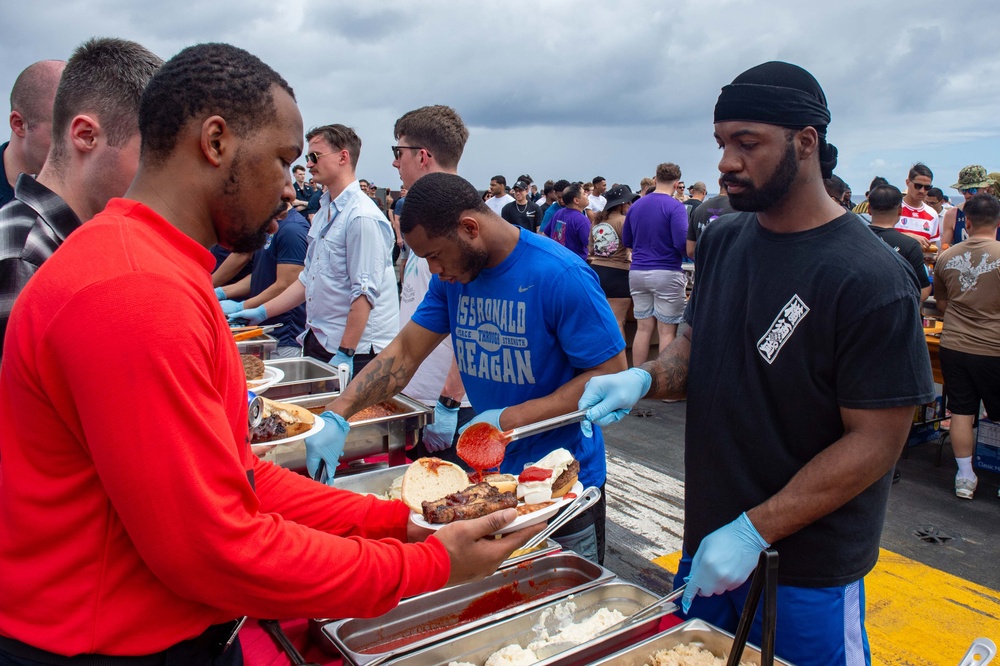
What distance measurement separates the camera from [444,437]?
3359 millimetres

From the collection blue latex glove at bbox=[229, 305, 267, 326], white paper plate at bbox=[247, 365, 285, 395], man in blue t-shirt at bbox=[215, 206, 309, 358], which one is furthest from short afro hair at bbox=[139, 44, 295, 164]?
blue latex glove at bbox=[229, 305, 267, 326]

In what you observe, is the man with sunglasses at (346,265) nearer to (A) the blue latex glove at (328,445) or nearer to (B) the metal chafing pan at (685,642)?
(A) the blue latex glove at (328,445)

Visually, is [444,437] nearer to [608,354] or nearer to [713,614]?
[608,354]

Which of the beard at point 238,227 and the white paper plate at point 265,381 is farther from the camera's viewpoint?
the white paper plate at point 265,381

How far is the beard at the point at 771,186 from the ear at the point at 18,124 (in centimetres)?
264

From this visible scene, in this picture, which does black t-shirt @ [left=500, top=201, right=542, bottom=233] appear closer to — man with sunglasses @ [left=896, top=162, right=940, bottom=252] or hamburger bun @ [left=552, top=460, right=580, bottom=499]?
man with sunglasses @ [left=896, top=162, right=940, bottom=252]

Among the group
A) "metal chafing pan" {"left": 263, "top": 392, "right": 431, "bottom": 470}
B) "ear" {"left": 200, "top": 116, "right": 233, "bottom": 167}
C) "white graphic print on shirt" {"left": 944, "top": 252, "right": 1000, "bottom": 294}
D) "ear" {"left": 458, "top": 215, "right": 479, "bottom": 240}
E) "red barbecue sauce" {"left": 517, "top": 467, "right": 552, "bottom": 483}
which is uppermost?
"ear" {"left": 200, "top": 116, "right": 233, "bottom": 167}

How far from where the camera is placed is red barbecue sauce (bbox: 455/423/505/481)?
6.86ft

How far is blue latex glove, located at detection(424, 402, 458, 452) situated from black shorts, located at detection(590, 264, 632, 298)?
5338 millimetres

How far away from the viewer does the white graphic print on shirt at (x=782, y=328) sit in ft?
5.58

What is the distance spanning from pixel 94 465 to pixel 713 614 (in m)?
1.67

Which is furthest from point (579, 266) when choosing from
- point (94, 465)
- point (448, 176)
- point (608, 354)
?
point (94, 465)

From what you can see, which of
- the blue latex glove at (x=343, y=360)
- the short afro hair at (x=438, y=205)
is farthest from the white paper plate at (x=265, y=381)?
the short afro hair at (x=438, y=205)

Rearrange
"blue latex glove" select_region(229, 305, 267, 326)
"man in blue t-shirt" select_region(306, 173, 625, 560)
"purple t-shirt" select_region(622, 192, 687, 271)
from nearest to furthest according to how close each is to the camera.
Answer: "man in blue t-shirt" select_region(306, 173, 625, 560), "blue latex glove" select_region(229, 305, 267, 326), "purple t-shirt" select_region(622, 192, 687, 271)
